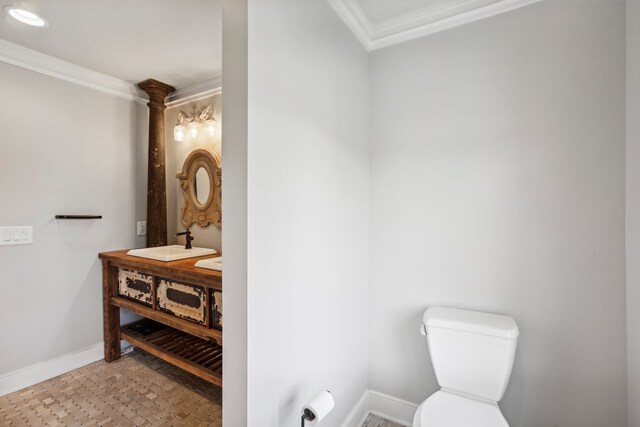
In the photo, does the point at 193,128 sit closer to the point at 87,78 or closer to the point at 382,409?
the point at 87,78

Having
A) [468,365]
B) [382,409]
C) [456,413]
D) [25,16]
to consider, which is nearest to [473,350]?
[468,365]

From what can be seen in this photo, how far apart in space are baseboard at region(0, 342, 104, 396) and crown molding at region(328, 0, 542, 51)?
310 cm

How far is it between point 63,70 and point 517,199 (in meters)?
3.23

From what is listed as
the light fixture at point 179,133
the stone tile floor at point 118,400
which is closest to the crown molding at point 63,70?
the light fixture at point 179,133

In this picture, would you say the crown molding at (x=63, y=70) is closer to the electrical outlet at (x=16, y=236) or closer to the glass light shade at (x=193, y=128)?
the glass light shade at (x=193, y=128)

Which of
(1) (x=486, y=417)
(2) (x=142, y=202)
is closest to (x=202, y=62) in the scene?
(2) (x=142, y=202)

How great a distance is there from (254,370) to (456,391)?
1093 mm

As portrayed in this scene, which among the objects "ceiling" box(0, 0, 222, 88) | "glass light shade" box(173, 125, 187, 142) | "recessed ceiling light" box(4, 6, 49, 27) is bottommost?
"glass light shade" box(173, 125, 187, 142)

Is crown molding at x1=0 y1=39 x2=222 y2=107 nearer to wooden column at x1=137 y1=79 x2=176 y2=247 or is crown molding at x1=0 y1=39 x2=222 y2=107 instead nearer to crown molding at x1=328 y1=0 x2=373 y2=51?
wooden column at x1=137 y1=79 x2=176 y2=247

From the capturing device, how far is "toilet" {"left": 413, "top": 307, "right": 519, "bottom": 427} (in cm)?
132

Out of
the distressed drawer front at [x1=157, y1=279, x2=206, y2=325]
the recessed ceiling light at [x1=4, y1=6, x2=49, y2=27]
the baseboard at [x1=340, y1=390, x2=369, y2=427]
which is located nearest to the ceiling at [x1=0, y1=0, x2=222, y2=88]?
the recessed ceiling light at [x1=4, y1=6, x2=49, y2=27]

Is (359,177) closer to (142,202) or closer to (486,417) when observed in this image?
(486,417)

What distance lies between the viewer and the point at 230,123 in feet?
3.52

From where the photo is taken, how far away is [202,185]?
2.58m
